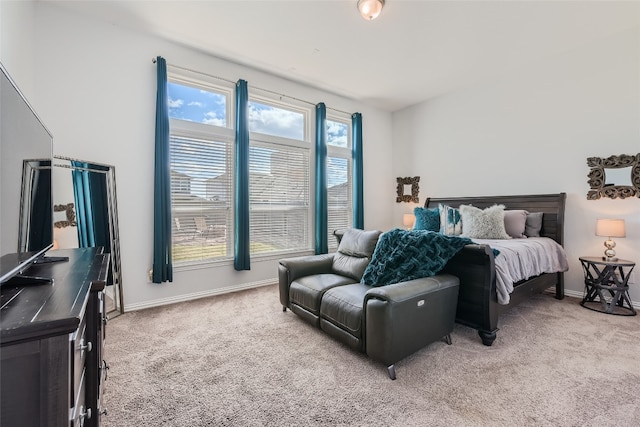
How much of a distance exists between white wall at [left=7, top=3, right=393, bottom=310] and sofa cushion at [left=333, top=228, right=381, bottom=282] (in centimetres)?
161

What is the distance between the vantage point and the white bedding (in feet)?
7.27

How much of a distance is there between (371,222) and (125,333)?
4050mm

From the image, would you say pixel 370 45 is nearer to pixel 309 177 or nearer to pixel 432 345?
pixel 309 177

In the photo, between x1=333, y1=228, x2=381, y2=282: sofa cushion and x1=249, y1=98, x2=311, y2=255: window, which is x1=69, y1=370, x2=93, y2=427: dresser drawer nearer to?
x1=333, y1=228, x2=381, y2=282: sofa cushion

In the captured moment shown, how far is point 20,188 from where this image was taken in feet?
3.72

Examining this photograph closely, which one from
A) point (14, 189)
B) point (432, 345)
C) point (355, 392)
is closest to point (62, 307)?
point (14, 189)

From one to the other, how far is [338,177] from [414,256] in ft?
9.51

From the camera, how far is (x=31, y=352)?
2.34 feet

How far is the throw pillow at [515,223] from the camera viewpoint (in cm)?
338

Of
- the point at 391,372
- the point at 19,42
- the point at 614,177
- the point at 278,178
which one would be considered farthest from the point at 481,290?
the point at 19,42

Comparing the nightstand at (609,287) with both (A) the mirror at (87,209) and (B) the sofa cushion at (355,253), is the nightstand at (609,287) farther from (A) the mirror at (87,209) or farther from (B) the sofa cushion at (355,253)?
(A) the mirror at (87,209)

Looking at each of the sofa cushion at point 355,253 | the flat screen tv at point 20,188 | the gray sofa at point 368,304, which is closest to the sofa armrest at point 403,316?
the gray sofa at point 368,304

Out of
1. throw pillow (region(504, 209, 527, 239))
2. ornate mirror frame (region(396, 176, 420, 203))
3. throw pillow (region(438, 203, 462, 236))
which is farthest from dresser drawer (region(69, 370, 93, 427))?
ornate mirror frame (region(396, 176, 420, 203))

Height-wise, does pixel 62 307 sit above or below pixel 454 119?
below
